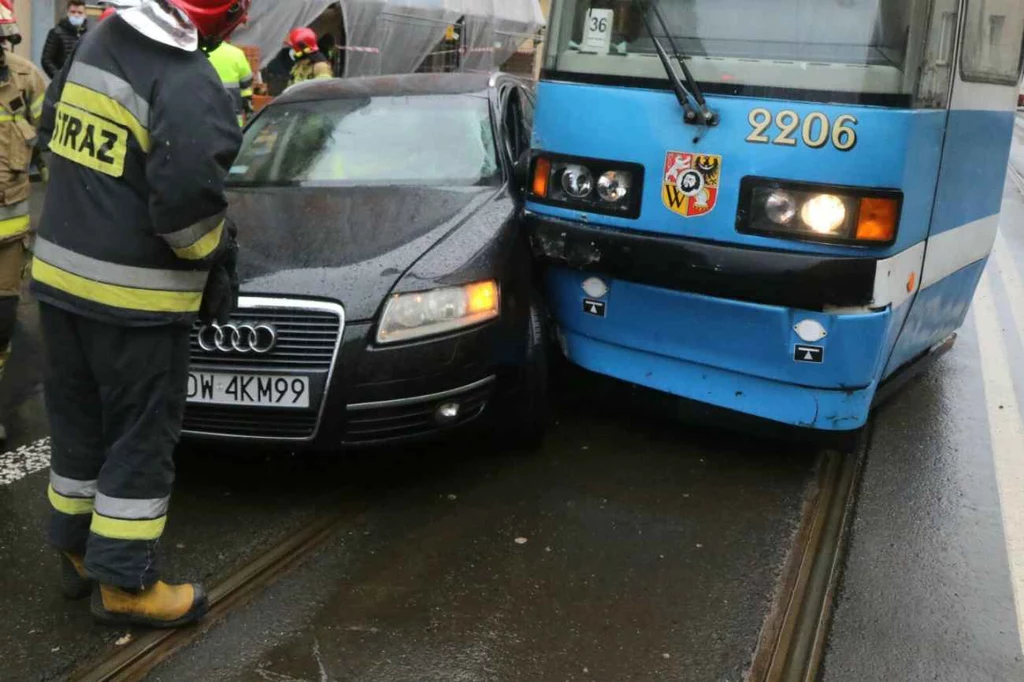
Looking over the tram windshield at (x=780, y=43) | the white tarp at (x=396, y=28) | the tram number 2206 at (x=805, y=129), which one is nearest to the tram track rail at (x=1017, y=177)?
the white tarp at (x=396, y=28)

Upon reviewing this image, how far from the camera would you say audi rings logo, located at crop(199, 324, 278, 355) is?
3811 millimetres

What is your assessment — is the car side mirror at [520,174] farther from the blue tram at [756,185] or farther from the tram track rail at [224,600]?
the tram track rail at [224,600]

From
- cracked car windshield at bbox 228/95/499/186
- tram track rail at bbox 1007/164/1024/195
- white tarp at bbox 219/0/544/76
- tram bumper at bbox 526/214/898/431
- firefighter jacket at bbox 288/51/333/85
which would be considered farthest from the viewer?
tram track rail at bbox 1007/164/1024/195

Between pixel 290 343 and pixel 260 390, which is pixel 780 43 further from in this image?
pixel 260 390

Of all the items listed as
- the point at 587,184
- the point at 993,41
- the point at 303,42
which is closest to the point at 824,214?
the point at 587,184

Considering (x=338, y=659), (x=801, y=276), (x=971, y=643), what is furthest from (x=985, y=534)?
(x=338, y=659)

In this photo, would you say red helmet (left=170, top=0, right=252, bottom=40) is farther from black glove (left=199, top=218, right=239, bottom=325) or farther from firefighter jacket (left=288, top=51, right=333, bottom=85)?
firefighter jacket (left=288, top=51, right=333, bottom=85)

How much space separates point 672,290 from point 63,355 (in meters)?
2.37

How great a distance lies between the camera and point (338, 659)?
3.08 meters

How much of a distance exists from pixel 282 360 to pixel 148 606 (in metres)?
1.01

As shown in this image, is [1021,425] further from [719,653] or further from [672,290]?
[719,653]

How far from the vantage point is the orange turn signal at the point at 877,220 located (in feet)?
13.0

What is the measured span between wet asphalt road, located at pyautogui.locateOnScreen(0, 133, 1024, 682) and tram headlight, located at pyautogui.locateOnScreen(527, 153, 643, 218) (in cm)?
87

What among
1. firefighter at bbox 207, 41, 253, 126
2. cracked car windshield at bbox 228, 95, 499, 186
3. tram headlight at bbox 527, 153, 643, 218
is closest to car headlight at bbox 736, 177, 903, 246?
tram headlight at bbox 527, 153, 643, 218
